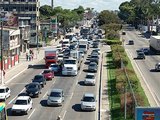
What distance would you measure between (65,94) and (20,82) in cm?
986

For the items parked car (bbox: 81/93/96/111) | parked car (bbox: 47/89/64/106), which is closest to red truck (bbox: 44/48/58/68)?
parked car (bbox: 47/89/64/106)

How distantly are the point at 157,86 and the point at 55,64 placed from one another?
60.3 ft

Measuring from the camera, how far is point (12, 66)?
242 ft

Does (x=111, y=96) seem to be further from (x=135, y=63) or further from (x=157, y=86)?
(x=135, y=63)

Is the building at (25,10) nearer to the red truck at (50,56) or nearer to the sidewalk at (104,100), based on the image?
the red truck at (50,56)

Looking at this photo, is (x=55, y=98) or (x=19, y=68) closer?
(x=55, y=98)

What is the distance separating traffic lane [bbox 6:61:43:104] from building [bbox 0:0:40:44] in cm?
5971

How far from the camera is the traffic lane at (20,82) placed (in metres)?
50.3

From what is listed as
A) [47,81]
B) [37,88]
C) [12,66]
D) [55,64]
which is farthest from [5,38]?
[37,88]

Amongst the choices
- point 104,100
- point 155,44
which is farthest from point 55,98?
point 155,44

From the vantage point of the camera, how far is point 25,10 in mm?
140750

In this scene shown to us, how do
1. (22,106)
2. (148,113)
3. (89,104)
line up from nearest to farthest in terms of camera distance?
(148,113), (22,106), (89,104)

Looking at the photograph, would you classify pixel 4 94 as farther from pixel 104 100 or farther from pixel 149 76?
pixel 149 76

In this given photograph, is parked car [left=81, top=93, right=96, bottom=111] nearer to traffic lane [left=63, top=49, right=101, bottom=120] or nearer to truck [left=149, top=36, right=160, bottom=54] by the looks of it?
traffic lane [left=63, top=49, right=101, bottom=120]
